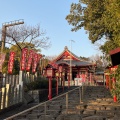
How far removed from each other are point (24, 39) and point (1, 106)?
83.3 ft

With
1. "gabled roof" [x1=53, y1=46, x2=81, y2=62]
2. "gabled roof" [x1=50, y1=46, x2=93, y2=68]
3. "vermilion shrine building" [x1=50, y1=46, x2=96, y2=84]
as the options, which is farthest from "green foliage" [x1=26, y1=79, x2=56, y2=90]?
"gabled roof" [x1=53, y1=46, x2=81, y2=62]

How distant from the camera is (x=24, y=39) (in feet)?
118

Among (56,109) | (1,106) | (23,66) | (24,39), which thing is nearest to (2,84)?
(23,66)

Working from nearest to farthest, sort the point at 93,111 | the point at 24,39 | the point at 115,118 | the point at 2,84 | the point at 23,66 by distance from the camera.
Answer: the point at 115,118 < the point at 93,111 < the point at 2,84 < the point at 23,66 < the point at 24,39

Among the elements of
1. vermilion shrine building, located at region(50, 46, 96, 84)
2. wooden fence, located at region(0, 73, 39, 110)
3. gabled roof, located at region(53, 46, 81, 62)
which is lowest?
wooden fence, located at region(0, 73, 39, 110)

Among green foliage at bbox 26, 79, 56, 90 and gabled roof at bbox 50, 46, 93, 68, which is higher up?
gabled roof at bbox 50, 46, 93, 68

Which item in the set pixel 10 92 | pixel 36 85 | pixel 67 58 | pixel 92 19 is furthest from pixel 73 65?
pixel 10 92

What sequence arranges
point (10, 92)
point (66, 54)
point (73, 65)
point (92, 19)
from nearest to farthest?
point (10, 92) < point (92, 19) < point (73, 65) < point (66, 54)

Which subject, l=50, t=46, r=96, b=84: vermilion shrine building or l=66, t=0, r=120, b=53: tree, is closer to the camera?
l=66, t=0, r=120, b=53: tree

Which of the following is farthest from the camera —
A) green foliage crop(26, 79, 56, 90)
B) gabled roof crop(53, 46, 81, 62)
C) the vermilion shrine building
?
gabled roof crop(53, 46, 81, 62)

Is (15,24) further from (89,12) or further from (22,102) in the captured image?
(22,102)

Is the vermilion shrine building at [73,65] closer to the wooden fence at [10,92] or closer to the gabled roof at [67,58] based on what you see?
the gabled roof at [67,58]

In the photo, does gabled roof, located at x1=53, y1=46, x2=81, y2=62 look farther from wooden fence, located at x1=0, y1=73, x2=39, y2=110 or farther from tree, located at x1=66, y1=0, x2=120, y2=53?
wooden fence, located at x1=0, y1=73, x2=39, y2=110

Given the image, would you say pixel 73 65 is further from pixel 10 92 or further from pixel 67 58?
pixel 10 92
